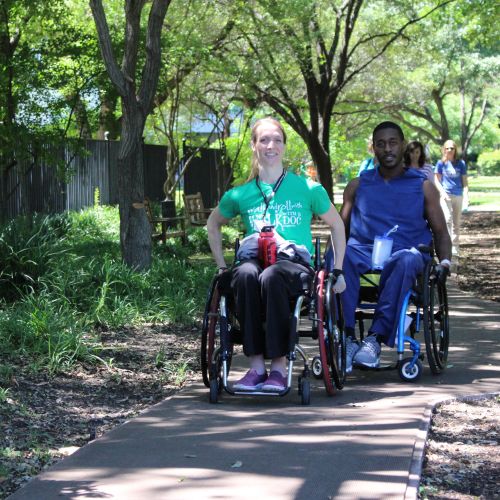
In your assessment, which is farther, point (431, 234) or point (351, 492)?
point (431, 234)

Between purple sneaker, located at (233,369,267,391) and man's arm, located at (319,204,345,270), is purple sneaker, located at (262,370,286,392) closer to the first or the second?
purple sneaker, located at (233,369,267,391)

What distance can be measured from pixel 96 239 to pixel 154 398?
30.4 feet

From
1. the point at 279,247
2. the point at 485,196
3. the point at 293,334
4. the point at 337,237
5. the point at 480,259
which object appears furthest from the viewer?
the point at 485,196

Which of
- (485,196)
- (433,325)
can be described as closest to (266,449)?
(433,325)

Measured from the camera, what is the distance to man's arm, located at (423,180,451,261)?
24.3 ft

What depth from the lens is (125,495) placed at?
14.1 feet

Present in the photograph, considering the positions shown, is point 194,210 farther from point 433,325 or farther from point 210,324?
point 210,324

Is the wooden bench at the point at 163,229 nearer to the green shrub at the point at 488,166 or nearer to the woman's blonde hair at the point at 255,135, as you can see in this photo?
the woman's blonde hair at the point at 255,135

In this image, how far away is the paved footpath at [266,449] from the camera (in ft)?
14.4

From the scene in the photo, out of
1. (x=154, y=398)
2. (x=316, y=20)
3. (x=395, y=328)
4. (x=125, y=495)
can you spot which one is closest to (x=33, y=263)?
(x=154, y=398)

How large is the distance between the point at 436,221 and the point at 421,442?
102 inches

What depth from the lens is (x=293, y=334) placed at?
6035 millimetres

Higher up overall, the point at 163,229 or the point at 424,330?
the point at 163,229

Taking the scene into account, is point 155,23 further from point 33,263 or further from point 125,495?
point 125,495
